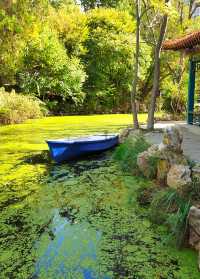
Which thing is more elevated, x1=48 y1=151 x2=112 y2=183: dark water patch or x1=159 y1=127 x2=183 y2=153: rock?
x1=159 y1=127 x2=183 y2=153: rock

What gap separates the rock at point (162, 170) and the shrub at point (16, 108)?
457 inches

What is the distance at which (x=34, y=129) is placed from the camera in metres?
15.5

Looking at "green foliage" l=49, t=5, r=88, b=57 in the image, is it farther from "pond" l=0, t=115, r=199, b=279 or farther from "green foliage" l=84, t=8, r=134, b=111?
"pond" l=0, t=115, r=199, b=279

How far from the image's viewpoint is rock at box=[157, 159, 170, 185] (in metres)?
6.70

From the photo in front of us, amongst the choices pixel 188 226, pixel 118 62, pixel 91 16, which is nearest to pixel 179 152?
pixel 188 226

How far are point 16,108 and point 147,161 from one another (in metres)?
11.9

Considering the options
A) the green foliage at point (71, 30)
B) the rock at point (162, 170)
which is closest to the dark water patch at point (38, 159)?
the rock at point (162, 170)

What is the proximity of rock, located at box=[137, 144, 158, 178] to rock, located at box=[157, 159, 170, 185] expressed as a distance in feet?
0.93

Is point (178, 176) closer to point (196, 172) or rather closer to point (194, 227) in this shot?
point (196, 172)

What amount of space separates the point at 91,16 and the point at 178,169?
21901 millimetres

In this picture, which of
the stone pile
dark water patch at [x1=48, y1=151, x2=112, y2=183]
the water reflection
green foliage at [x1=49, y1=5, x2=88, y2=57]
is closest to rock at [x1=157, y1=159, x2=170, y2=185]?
the stone pile

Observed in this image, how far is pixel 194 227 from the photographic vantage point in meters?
4.48

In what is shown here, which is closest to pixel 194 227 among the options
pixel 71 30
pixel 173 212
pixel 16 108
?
pixel 173 212

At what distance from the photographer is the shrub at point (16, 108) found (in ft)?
56.8
